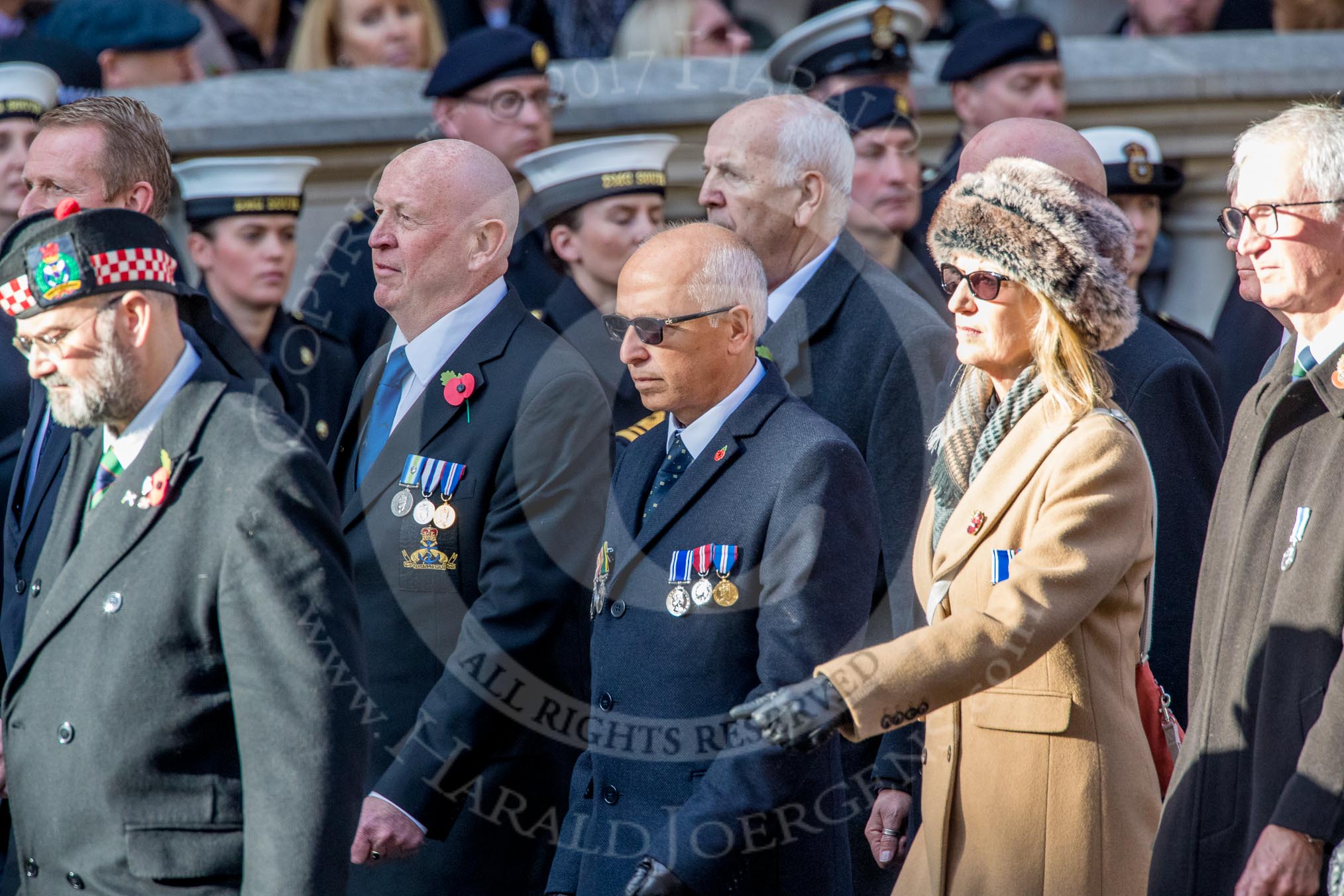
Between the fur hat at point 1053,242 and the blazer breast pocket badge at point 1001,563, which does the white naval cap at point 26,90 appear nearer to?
the fur hat at point 1053,242

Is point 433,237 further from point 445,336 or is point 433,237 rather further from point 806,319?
point 806,319

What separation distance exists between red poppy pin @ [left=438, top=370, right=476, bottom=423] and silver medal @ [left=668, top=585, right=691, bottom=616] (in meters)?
0.84

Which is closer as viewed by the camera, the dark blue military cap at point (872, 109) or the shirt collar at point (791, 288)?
the shirt collar at point (791, 288)

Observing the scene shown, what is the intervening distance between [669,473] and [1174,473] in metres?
1.16

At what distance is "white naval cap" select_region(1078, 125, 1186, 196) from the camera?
5.74 metres

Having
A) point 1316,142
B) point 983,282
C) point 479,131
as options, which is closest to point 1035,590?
point 983,282

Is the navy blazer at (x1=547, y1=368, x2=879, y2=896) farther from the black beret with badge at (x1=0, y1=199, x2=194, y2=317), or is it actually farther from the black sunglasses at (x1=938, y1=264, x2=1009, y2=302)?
the black beret with badge at (x1=0, y1=199, x2=194, y2=317)

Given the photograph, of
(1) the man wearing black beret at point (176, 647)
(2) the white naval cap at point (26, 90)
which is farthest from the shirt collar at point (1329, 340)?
(2) the white naval cap at point (26, 90)

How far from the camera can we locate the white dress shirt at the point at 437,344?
4.54 metres

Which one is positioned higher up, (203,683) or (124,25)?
(124,25)

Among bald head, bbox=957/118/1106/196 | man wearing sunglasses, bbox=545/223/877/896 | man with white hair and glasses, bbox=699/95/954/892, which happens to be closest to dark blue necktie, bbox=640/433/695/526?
man wearing sunglasses, bbox=545/223/877/896

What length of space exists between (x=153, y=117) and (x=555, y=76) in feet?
8.07

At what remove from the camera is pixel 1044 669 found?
3561 mm

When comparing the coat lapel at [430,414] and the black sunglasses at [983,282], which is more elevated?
the black sunglasses at [983,282]
